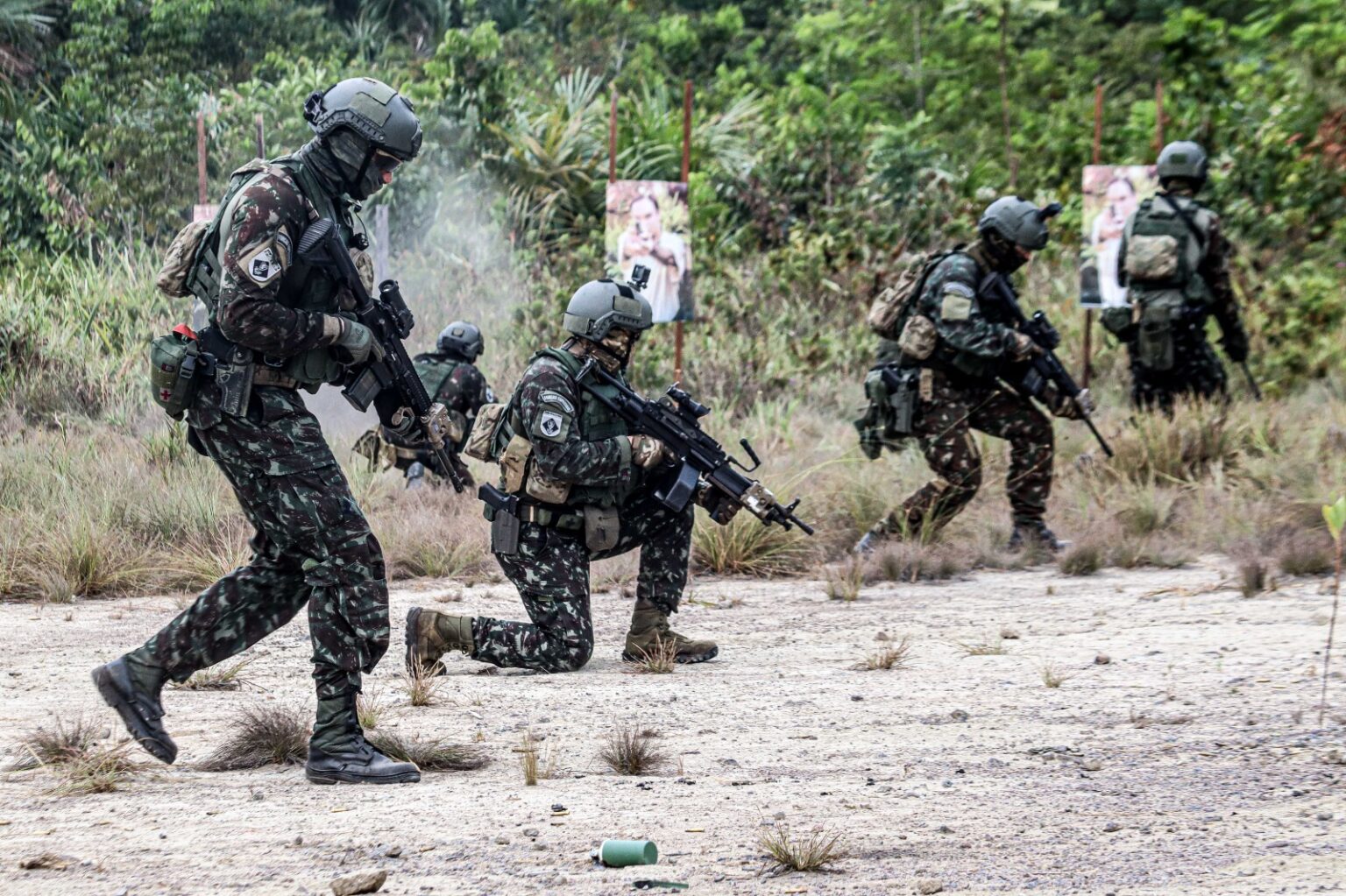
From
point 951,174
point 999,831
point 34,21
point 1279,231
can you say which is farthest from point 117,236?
point 999,831

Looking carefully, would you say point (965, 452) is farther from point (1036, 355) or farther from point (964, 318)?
point (964, 318)

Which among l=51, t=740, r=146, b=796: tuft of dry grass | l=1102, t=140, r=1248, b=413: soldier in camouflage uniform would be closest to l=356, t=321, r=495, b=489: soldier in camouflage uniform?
l=1102, t=140, r=1248, b=413: soldier in camouflage uniform

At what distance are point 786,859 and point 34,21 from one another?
12.3 metres

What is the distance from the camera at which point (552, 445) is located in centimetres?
557

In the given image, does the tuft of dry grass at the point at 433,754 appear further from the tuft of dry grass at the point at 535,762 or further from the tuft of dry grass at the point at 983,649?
the tuft of dry grass at the point at 983,649

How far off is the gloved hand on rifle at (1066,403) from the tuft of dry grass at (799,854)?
15.8ft

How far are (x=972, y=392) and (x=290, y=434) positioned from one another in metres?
4.45

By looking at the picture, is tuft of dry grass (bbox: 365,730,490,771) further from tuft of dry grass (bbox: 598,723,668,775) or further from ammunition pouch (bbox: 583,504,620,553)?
ammunition pouch (bbox: 583,504,620,553)

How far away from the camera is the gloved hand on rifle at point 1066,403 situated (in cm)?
808

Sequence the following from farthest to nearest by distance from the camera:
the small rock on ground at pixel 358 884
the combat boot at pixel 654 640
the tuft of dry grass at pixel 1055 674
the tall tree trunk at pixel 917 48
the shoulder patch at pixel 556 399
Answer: the tall tree trunk at pixel 917 48 → the combat boot at pixel 654 640 → the shoulder patch at pixel 556 399 → the tuft of dry grass at pixel 1055 674 → the small rock on ground at pixel 358 884

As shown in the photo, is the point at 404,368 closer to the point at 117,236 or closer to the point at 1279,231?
the point at 117,236

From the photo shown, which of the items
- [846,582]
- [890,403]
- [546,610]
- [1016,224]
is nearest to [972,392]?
[890,403]

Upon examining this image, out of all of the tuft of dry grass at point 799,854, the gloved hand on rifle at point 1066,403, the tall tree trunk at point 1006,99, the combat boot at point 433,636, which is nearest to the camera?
the tuft of dry grass at point 799,854

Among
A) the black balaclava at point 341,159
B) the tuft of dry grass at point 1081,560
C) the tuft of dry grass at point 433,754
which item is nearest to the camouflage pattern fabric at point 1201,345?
the tuft of dry grass at point 1081,560
